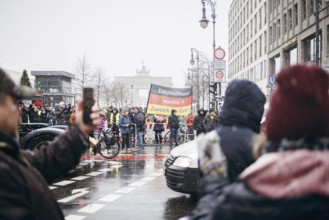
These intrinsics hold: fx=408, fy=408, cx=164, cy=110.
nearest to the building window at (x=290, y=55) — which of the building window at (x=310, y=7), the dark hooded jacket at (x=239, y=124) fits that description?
the building window at (x=310, y=7)

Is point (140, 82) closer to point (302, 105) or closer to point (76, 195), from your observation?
point (76, 195)

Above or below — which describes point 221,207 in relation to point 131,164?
above

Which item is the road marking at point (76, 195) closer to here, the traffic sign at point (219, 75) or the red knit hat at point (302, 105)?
the red knit hat at point (302, 105)

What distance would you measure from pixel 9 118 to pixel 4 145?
15cm

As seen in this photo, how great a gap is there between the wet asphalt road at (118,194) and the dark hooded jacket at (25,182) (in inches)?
178

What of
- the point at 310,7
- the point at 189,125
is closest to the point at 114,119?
the point at 189,125

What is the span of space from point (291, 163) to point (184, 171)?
5754 mm

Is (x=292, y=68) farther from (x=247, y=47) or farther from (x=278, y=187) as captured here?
(x=247, y=47)

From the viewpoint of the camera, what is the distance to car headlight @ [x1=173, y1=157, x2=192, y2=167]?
7.29 metres

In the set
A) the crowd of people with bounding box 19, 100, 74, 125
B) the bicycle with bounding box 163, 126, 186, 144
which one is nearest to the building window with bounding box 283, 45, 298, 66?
the bicycle with bounding box 163, 126, 186, 144

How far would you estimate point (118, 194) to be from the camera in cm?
847

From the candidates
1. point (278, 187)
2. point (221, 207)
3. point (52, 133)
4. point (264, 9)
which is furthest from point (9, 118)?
point (264, 9)

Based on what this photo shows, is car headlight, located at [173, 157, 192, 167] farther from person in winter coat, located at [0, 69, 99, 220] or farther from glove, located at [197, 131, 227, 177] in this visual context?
glove, located at [197, 131, 227, 177]

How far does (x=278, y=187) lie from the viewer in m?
1.51
